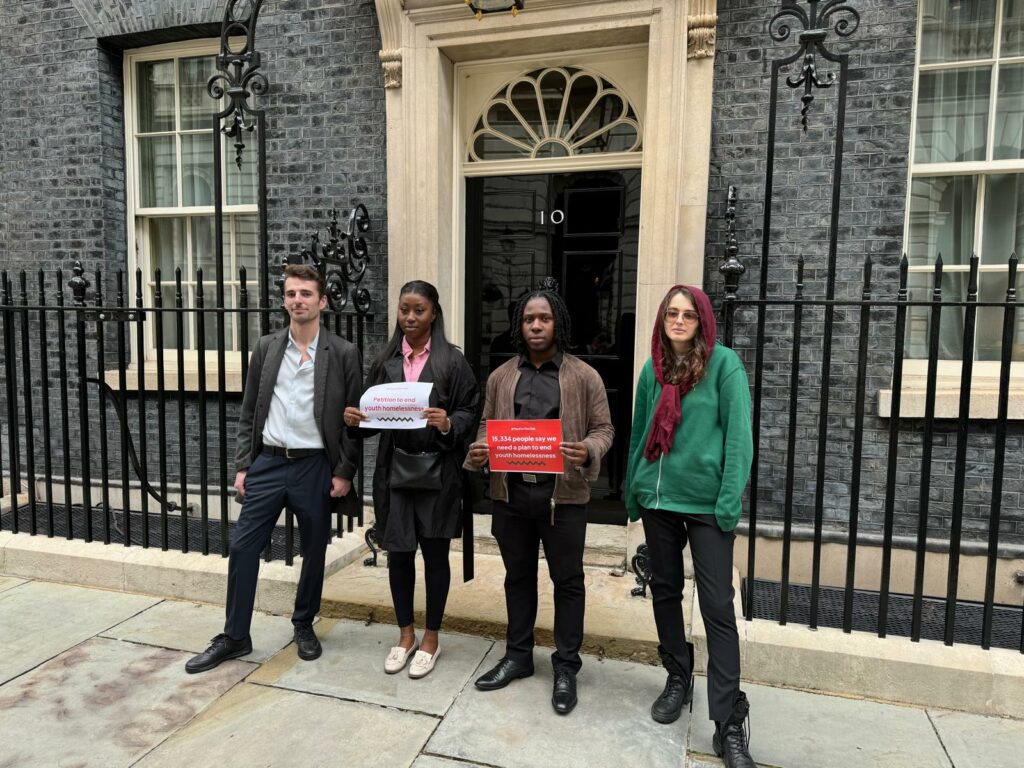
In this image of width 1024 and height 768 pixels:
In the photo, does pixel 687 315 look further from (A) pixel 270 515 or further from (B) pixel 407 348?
(A) pixel 270 515

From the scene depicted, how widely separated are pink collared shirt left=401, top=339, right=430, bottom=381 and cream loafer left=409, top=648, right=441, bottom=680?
1321 mm

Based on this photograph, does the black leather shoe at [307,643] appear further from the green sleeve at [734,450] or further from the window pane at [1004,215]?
the window pane at [1004,215]

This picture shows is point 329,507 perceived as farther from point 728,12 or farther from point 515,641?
point 728,12

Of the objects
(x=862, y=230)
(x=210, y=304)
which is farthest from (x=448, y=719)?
(x=210, y=304)

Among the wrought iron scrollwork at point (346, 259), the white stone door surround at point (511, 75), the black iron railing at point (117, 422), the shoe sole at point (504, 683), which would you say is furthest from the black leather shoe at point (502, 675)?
the wrought iron scrollwork at point (346, 259)

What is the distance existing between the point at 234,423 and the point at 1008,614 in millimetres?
5334

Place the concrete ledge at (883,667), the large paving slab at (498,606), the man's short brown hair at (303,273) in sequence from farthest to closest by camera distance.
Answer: the large paving slab at (498,606) → the man's short brown hair at (303,273) → the concrete ledge at (883,667)

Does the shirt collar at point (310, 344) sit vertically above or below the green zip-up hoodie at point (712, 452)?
above

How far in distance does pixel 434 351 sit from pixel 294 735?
170 centimetres

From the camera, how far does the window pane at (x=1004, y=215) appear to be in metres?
4.31

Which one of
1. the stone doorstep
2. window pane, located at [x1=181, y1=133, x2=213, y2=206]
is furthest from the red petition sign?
window pane, located at [x1=181, y1=133, x2=213, y2=206]

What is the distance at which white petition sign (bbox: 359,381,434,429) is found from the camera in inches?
116

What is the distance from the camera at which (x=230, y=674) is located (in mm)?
3305

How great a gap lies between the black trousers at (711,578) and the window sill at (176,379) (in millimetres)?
3628
